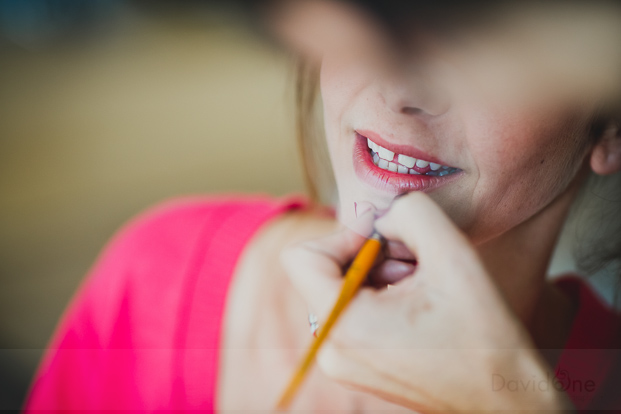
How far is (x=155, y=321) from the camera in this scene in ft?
1.81

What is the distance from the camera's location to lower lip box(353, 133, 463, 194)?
0.28 meters

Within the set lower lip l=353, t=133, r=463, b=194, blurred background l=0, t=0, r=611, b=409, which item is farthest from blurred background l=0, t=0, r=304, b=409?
lower lip l=353, t=133, r=463, b=194

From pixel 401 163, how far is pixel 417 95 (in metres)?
0.04

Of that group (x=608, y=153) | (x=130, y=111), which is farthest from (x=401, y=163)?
(x=130, y=111)

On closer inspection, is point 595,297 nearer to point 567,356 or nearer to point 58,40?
point 567,356

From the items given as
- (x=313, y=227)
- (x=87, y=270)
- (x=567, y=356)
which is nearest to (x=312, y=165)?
(x=313, y=227)

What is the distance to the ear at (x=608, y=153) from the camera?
11.0 inches

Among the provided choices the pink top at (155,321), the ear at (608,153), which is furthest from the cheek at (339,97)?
the pink top at (155,321)

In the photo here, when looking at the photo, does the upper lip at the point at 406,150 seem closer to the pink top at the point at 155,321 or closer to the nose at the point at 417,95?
the nose at the point at 417,95

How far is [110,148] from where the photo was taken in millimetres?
496

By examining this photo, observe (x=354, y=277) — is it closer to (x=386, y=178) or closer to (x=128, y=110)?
(x=386, y=178)

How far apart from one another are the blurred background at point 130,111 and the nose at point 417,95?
12 centimetres

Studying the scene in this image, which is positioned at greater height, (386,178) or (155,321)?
(386,178)

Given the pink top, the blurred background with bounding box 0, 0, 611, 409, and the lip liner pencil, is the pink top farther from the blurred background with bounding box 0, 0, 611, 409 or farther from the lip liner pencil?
the lip liner pencil
